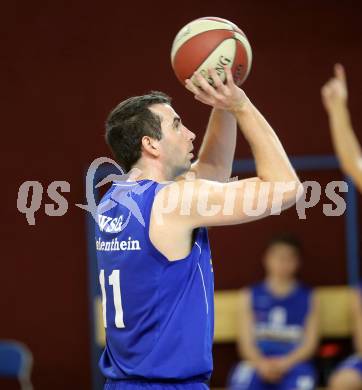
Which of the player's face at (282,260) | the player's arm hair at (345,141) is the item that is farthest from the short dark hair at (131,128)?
the player's face at (282,260)

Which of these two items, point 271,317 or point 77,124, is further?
point 77,124

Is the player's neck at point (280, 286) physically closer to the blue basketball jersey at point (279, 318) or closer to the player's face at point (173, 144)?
the blue basketball jersey at point (279, 318)

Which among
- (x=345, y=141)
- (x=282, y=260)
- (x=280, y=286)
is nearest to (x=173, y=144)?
(x=345, y=141)

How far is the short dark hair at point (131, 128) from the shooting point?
3236mm

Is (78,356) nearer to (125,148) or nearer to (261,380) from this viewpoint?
(261,380)

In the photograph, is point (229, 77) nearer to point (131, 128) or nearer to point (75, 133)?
point (131, 128)

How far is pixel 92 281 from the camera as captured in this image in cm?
624

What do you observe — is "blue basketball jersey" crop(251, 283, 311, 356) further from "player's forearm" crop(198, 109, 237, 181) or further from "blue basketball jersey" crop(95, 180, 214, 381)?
"blue basketball jersey" crop(95, 180, 214, 381)

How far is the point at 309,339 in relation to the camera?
5781 mm

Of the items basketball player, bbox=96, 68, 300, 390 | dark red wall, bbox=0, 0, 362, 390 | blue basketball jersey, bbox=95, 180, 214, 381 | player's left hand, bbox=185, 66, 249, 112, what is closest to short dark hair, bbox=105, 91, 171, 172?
basketball player, bbox=96, 68, 300, 390

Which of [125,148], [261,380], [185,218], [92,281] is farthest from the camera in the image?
[92,281]

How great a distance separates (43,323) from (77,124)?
1.50 metres

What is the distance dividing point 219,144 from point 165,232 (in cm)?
78

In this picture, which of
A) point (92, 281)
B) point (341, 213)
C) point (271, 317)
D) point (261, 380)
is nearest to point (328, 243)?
point (341, 213)
